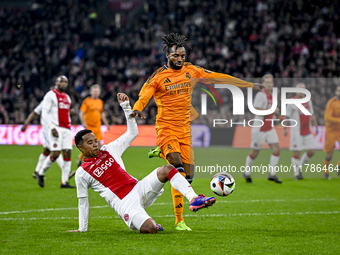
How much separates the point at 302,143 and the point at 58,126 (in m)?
6.02

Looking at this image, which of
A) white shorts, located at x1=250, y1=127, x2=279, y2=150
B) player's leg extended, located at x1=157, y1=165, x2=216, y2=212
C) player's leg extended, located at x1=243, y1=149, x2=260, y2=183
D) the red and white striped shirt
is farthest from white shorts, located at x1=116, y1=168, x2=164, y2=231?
white shorts, located at x1=250, y1=127, x2=279, y2=150

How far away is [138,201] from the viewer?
540cm

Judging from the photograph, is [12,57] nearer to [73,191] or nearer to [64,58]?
[64,58]

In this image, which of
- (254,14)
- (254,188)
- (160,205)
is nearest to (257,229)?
(160,205)

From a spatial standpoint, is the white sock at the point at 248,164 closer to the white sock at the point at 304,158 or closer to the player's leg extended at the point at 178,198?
the white sock at the point at 304,158

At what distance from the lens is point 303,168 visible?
39.2 feet

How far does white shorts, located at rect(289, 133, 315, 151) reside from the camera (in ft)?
38.1

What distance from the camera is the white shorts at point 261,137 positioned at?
10.8 meters

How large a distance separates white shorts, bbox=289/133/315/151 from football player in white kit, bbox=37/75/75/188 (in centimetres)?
558

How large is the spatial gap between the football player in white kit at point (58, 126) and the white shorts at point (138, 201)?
4715 millimetres

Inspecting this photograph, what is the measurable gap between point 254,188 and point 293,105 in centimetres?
235

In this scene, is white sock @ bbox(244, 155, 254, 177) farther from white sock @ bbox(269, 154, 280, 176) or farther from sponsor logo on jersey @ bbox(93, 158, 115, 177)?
sponsor logo on jersey @ bbox(93, 158, 115, 177)

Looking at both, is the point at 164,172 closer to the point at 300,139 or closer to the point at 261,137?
the point at 261,137

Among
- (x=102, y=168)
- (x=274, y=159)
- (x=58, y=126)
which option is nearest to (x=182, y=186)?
(x=102, y=168)
